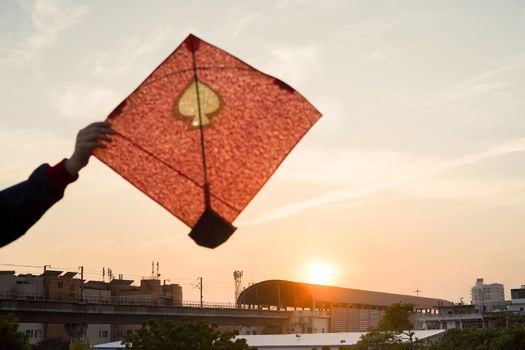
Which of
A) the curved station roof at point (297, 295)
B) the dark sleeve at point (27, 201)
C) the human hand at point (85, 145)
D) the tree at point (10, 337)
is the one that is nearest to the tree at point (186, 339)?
the tree at point (10, 337)

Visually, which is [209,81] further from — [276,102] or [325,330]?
[325,330]

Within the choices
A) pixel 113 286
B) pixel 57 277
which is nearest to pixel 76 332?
pixel 57 277

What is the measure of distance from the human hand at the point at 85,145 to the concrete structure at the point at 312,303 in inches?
4534

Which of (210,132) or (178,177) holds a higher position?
(210,132)

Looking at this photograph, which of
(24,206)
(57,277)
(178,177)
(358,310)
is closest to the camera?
(24,206)

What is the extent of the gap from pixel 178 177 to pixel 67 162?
0.78 metres

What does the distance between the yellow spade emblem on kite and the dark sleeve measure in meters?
1.00

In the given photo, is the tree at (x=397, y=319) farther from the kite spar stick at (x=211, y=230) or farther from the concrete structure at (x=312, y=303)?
the kite spar stick at (x=211, y=230)

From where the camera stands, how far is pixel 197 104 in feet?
14.9

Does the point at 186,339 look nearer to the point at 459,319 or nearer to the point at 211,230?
the point at 211,230

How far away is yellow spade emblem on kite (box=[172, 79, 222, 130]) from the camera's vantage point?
4543 mm

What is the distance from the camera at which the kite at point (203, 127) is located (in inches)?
176

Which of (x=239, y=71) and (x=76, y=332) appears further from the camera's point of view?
(x=76, y=332)

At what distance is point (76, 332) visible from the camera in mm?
81312
